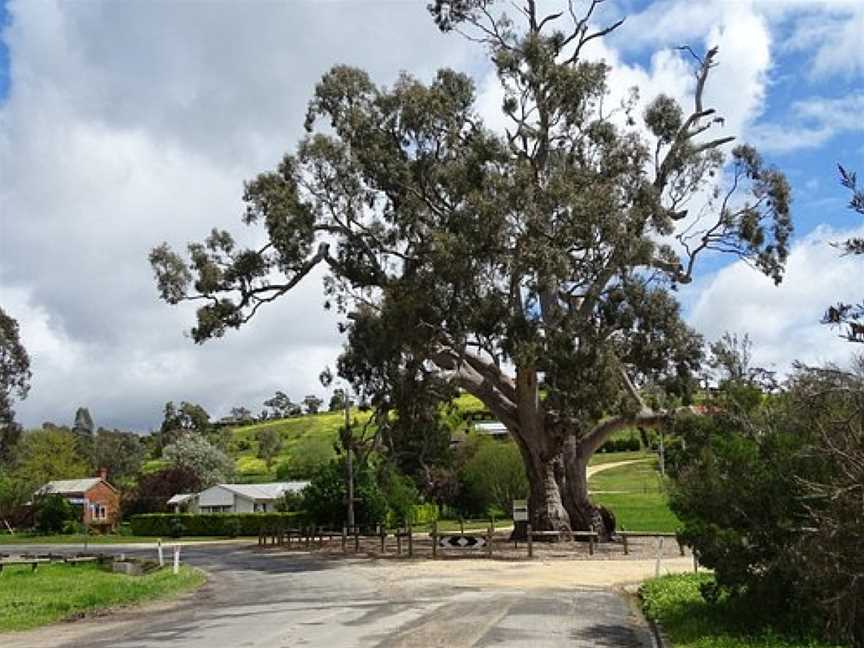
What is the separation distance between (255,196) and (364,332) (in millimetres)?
6808

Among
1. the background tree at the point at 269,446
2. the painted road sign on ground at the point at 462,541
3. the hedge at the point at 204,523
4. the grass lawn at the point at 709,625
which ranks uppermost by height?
the background tree at the point at 269,446

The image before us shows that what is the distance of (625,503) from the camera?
70188 mm

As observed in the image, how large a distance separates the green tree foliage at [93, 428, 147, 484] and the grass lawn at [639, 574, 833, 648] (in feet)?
310

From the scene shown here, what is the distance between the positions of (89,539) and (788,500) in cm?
6009

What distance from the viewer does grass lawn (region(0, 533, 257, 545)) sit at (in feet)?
208

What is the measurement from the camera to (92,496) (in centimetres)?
8675

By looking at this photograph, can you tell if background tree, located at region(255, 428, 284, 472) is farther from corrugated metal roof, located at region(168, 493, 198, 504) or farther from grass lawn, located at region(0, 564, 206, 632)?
grass lawn, located at region(0, 564, 206, 632)

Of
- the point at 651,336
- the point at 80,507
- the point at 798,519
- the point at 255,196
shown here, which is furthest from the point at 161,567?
the point at 80,507

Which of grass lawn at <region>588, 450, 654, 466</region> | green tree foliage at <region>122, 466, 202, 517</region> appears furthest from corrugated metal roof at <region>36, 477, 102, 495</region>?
grass lawn at <region>588, 450, 654, 466</region>

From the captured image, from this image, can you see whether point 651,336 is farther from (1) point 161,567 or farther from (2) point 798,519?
(2) point 798,519

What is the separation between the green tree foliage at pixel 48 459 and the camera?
9139 centimetres

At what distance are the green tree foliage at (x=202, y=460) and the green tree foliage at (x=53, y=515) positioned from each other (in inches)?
632

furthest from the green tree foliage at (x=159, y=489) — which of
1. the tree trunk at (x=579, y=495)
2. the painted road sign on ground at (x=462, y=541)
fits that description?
the painted road sign on ground at (x=462, y=541)

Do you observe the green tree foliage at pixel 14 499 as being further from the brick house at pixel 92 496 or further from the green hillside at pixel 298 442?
the green hillside at pixel 298 442
